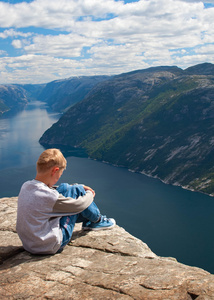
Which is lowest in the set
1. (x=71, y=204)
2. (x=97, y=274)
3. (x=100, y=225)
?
(x=100, y=225)

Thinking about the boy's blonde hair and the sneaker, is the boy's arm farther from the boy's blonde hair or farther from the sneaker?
the sneaker

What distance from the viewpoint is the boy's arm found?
37.0ft

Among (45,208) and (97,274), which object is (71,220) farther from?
(97,274)

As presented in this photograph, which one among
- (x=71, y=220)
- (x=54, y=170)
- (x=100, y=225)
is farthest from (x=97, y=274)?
(x=100, y=225)

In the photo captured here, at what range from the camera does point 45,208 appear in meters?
11.0

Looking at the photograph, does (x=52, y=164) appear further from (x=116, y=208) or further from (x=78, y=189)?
(x=116, y=208)

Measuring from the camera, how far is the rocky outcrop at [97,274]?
846 centimetres

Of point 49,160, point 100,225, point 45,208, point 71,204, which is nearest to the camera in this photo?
point 49,160

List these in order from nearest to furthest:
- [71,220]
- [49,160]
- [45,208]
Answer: [49,160] → [45,208] → [71,220]

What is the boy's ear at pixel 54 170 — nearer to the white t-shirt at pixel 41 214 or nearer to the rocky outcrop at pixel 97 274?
the white t-shirt at pixel 41 214

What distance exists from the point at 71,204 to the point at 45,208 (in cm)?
115

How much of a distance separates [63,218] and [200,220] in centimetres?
18411

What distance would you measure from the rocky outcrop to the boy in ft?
2.55

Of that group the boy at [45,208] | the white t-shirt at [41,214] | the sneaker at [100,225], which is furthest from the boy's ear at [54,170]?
the sneaker at [100,225]
